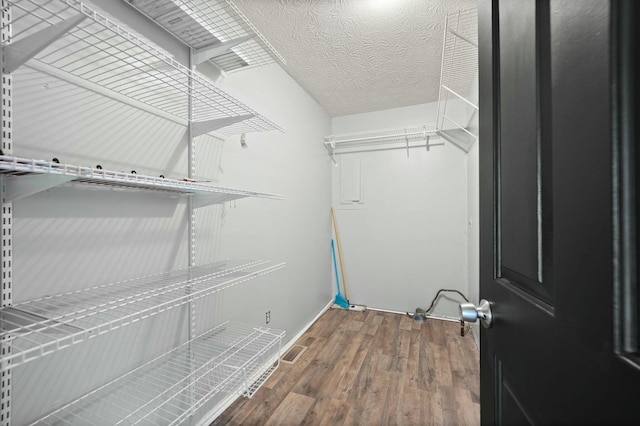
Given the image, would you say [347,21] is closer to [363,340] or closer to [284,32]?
[284,32]

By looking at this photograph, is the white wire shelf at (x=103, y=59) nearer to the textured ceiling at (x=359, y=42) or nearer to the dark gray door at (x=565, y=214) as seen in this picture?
the textured ceiling at (x=359, y=42)

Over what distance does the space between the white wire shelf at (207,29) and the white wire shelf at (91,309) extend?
1100 mm

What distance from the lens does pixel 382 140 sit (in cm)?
325

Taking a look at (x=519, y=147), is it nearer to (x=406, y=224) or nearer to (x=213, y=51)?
(x=213, y=51)

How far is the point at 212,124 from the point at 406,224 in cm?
246

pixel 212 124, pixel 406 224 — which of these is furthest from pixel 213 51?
pixel 406 224

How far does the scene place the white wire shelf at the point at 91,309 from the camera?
61 cm

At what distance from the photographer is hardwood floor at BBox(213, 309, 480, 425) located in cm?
155

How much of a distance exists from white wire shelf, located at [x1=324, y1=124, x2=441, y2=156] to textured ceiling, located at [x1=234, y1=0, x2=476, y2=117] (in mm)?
382

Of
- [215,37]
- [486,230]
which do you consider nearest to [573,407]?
[486,230]

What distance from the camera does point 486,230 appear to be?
691mm

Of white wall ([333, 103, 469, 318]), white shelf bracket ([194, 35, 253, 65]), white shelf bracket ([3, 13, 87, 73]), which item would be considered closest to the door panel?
white shelf bracket ([3, 13, 87, 73])

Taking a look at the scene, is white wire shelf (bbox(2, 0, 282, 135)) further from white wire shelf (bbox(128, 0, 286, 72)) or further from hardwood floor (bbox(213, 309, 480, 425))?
hardwood floor (bbox(213, 309, 480, 425))

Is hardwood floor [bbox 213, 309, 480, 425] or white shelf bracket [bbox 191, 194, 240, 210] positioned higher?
white shelf bracket [bbox 191, 194, 240, 210]
